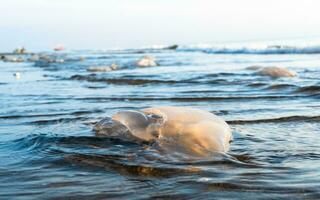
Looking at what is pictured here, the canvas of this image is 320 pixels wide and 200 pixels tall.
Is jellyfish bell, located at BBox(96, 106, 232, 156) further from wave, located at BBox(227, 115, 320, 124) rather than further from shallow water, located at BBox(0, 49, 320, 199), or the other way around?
wave, located at BBox(227, 115, 320, 124)

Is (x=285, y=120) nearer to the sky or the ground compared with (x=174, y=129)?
nearer to the ground

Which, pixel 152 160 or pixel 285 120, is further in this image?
pixel 285 120

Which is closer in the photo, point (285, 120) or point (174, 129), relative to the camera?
point (174, 129)

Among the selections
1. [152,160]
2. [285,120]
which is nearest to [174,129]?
[152,160]

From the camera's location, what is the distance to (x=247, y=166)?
363 cm

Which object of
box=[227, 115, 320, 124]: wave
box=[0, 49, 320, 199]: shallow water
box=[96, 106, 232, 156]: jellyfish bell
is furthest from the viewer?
box=[227, 115, 320, 124]: wave

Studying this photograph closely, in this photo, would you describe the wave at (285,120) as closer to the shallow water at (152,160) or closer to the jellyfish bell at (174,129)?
the shallow water at (152,160)

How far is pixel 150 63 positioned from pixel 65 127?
1725cm

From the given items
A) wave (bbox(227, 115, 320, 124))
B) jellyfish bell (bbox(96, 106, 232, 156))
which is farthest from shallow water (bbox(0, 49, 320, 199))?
jellyfish bell (bbox(96, 106, 232, 156))

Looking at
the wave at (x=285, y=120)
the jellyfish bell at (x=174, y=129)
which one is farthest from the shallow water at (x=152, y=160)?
the jellyfish bell at (x=174, y=129)

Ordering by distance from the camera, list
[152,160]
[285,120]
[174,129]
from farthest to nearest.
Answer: [285,120] → [174,129] → [152,160]

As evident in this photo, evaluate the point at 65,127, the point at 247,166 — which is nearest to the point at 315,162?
the point at 247,166

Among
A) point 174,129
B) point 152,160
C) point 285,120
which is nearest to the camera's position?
point 152,160

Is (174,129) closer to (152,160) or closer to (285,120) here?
(152,160)
